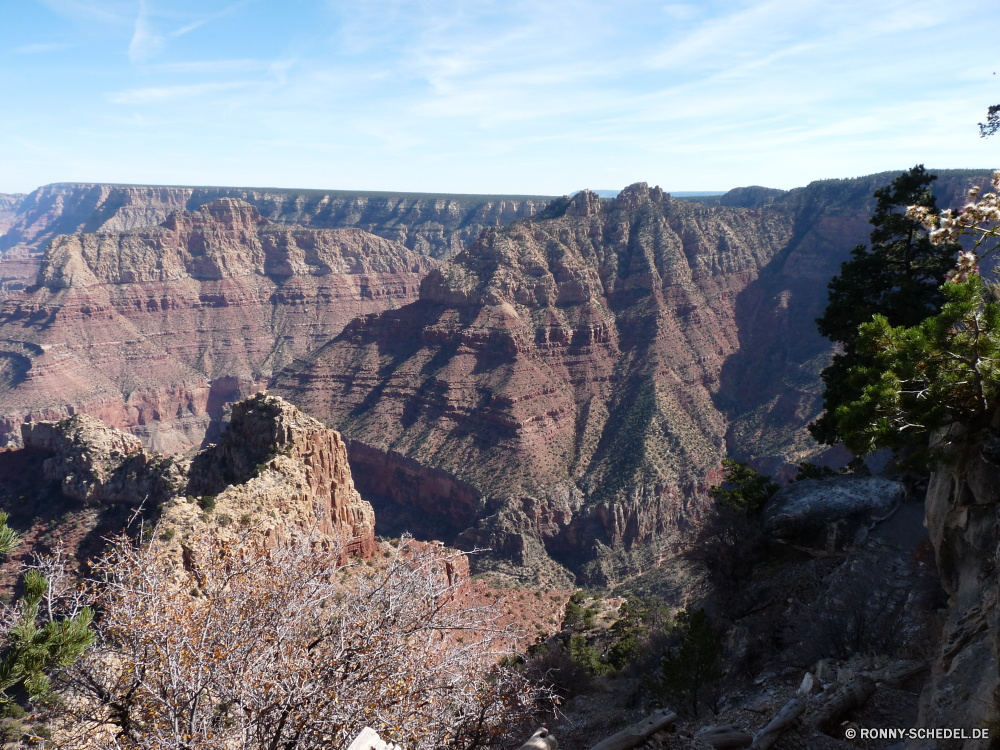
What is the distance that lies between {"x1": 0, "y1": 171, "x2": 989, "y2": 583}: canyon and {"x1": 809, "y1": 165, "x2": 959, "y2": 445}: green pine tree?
1652 inches

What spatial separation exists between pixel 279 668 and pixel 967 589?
15649 millimetres

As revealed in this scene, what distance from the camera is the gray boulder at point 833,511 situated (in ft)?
73.1

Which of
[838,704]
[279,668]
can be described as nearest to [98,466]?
[279,668]

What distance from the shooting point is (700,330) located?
112 m

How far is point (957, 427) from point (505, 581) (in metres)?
55.3

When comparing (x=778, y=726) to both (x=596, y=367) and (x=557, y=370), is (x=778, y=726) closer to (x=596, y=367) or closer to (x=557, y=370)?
(x=557, y=370)

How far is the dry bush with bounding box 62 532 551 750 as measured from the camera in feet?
35.0

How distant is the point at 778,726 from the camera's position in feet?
39.6

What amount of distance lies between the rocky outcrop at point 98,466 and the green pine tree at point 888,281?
44.9m

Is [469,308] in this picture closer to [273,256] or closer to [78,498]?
[78,498]

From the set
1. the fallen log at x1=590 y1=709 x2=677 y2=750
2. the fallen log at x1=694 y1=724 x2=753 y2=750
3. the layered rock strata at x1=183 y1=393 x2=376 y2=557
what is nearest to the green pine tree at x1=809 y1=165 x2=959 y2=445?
the fallen log at x1=694 y1=724 x2=753 y2=750

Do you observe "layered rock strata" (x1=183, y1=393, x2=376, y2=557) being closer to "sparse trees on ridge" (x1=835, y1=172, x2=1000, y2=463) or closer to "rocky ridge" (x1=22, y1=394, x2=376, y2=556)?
"rocky ridge" (x1=22, y1=394, x2=376, y2=556)

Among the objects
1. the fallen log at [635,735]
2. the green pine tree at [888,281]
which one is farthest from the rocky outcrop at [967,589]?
the green pine tree at [888,281]

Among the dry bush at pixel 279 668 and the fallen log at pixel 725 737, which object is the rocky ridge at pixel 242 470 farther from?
the fallen log at pixel 725 737
